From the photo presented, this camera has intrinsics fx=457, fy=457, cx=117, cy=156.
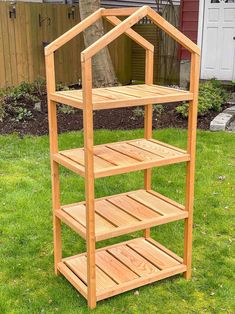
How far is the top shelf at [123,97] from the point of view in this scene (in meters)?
2.66

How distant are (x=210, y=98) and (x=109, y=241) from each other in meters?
4.66

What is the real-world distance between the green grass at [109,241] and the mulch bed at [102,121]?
0.54m

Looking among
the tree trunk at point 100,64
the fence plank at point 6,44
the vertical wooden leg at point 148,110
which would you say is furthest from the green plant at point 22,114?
the vertical wooden leg at point 148,110

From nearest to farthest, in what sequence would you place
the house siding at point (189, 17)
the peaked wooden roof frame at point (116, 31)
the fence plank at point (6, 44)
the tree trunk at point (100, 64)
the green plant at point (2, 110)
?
the peaked wooden roof frame at point (116, 31) → the green plant at point (2, 110) → the tree trunk at point (100, 64) → the fence plank at point (6, 44) → the house siding at point (189, 17)

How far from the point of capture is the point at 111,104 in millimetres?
2645

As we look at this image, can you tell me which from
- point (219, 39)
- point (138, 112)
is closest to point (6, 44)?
point (138, 112)

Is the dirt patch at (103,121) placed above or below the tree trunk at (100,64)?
below

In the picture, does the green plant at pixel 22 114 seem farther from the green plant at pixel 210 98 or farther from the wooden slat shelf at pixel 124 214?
the wooden slat shelf at pixel 124 214

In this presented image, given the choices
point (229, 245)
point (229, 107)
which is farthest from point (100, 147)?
point (229, 107)

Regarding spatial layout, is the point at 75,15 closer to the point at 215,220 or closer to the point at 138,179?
the point at 138,179

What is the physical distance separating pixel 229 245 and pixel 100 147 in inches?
54.1

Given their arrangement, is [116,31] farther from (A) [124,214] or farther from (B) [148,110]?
(A) [124,214]

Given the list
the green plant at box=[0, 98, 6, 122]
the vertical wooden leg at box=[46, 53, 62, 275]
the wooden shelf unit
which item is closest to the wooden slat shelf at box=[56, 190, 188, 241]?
the wooden shelf unit

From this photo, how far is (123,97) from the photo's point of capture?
9.16 ft
